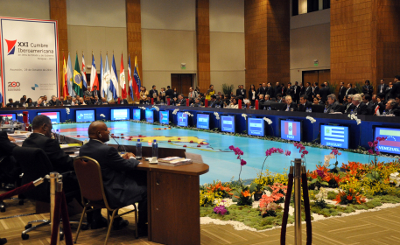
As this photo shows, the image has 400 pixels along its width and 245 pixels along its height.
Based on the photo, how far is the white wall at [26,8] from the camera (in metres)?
21.6

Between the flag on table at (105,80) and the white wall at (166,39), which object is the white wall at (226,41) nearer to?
the white wall at (166,39)

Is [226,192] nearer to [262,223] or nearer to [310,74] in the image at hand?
[262,223]

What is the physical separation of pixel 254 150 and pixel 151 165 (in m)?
6.34

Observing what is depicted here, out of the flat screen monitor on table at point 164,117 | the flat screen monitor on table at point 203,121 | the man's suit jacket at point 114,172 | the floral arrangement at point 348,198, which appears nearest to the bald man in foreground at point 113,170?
the man's suit jacket at point 114,172

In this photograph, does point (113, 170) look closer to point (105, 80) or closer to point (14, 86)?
point (105, 80)

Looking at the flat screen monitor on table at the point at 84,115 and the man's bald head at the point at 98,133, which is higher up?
the man's bald head at the point at 98,133

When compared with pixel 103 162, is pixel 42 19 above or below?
above

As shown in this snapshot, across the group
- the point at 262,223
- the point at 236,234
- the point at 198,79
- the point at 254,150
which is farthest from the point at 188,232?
the point at 198,79

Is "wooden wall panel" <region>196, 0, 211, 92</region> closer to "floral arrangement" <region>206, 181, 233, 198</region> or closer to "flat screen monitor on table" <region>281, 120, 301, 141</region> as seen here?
"flat screen monitor on table" <region>281, 120, 301, 141</region>

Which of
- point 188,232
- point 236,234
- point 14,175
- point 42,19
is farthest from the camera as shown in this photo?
point 42,19

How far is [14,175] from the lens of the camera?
5.53m

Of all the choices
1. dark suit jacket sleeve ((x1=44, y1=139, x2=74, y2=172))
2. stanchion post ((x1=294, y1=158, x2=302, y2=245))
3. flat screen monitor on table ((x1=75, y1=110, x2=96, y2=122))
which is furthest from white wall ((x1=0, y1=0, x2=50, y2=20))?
stanchion post ((x1=294, y1=158, x2=302, y2=245))

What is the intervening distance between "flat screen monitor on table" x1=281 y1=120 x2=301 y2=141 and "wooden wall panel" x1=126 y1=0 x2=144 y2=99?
14402 mm

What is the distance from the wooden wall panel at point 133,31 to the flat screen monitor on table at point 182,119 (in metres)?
8.69
